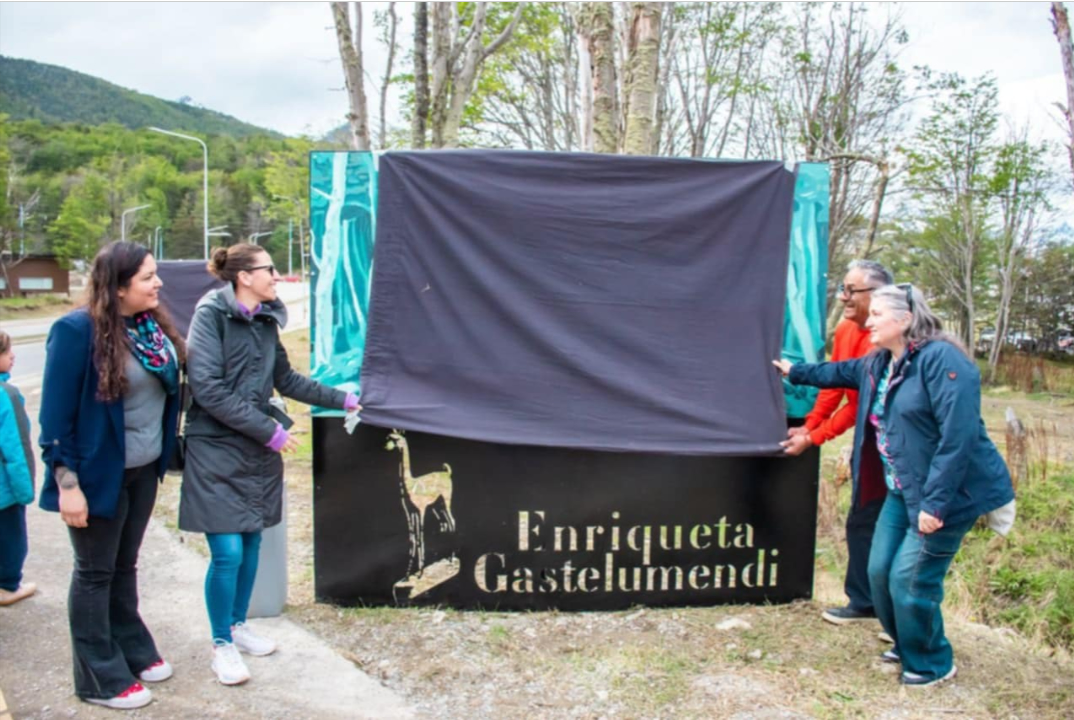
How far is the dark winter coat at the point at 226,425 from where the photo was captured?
3.29m

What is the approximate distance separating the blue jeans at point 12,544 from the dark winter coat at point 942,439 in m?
4.23

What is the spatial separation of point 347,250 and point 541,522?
69.6 inches

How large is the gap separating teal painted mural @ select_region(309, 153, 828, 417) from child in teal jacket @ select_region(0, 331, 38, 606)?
145 centimetres

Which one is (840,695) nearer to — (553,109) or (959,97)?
(553,109)

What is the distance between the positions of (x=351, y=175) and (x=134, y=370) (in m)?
1.55

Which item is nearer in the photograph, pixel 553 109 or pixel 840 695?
pixel 840 695

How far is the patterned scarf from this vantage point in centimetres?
311

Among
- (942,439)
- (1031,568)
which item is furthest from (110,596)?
→ (1031,568)

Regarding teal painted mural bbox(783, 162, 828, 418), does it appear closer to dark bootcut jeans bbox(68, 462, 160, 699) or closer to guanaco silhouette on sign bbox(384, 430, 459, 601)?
guanaco silhouette on sign bbox(384, 430, 459, 601)

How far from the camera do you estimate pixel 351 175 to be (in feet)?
13.5

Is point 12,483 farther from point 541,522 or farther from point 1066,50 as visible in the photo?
point 1066,50

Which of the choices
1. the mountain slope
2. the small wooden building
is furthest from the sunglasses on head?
the mountain slope

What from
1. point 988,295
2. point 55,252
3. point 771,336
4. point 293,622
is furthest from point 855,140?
point 55,252

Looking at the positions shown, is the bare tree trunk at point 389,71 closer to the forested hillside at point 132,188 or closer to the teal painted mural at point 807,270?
the teal painted mural at point 807,270
